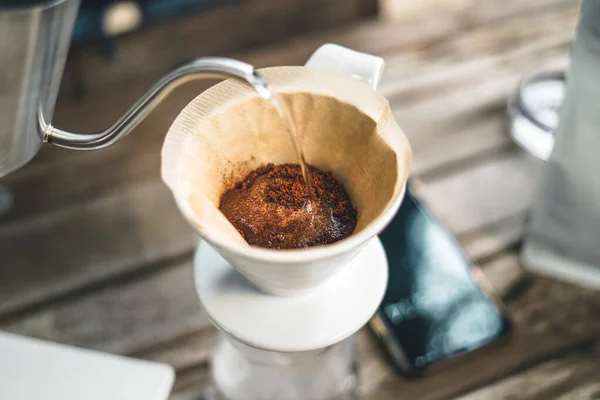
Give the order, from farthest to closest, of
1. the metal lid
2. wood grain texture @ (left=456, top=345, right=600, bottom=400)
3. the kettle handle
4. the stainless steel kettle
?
the metal lid
wood grain texture @ (left=456, top=345, right=600, bottom=400)
the kettle handle
the stainless steel kettle

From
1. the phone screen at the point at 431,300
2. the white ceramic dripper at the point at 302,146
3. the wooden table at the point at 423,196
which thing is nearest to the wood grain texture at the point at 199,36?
the wooden table at the point at 423,196

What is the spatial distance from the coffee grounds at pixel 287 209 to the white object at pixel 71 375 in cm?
19

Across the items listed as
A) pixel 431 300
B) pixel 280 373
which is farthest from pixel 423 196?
pixel 280 373

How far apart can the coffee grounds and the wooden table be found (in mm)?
250

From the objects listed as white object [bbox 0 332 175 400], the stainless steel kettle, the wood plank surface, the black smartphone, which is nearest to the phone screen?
the black smartphone

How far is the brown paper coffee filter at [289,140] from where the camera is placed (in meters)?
0.37

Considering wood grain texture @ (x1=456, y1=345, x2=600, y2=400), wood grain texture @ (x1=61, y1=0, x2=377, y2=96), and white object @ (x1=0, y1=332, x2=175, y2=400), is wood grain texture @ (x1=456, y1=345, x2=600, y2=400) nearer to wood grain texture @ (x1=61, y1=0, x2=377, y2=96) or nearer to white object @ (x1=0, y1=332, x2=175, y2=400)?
white object @ (x1=0, y1=332, x2=175, y2=400)

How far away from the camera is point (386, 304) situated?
0.62 meters

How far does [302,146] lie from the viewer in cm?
42

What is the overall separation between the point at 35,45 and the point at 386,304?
41 cm

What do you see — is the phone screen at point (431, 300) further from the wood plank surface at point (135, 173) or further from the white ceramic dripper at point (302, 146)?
the white ceramic dripper at point (302, 146)

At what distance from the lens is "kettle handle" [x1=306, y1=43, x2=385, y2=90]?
0.42 metres

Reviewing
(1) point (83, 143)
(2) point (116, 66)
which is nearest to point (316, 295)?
(1) point (83, 143)

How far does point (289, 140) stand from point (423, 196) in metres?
0.35
